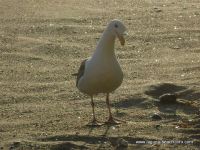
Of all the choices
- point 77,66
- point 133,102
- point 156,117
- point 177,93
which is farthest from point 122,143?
point 77,66

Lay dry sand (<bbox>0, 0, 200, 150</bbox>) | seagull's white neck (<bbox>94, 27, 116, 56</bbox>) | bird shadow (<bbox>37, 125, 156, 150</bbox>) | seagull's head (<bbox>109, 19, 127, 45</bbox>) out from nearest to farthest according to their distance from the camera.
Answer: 1. bird shadow (<bbox>37, 125, 156, 150</bbox>)
2. dry sand (<bbox>0, 0, 200, 150</bbox>)
3. seagull's head (<bbox>109, 19, 127, 45</bbox>)
4. seagull's white neck (<bbox>94, 27, 116, 56</bbox>)

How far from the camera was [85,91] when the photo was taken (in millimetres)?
7012

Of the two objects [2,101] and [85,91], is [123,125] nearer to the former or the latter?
[85,91]

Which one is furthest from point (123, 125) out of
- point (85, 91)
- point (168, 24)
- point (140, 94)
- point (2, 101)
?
point (168, 24)

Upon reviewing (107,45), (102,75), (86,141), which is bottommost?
(86,141)

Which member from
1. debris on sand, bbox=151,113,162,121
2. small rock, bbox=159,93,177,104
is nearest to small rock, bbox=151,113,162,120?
debris on sand, bbox=151,113,162,121

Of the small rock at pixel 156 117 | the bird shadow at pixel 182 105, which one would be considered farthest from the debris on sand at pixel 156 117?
the bird shadow at pixel 182 105

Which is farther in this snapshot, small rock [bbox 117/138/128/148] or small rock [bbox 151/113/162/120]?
small rock [bbox 151/113/162/120]

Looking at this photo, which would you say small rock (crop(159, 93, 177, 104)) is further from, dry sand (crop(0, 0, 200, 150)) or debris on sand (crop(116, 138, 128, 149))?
debris on sand (crop(116, 138, 128, 149))

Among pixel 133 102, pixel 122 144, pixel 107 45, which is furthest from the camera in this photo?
pixel 133 102

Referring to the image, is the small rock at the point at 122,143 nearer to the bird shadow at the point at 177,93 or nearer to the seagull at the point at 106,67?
the seagull at the point at 106,67

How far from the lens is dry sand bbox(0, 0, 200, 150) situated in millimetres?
6504

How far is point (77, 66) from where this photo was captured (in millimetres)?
9367

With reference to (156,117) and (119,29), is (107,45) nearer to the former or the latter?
(119,29)
